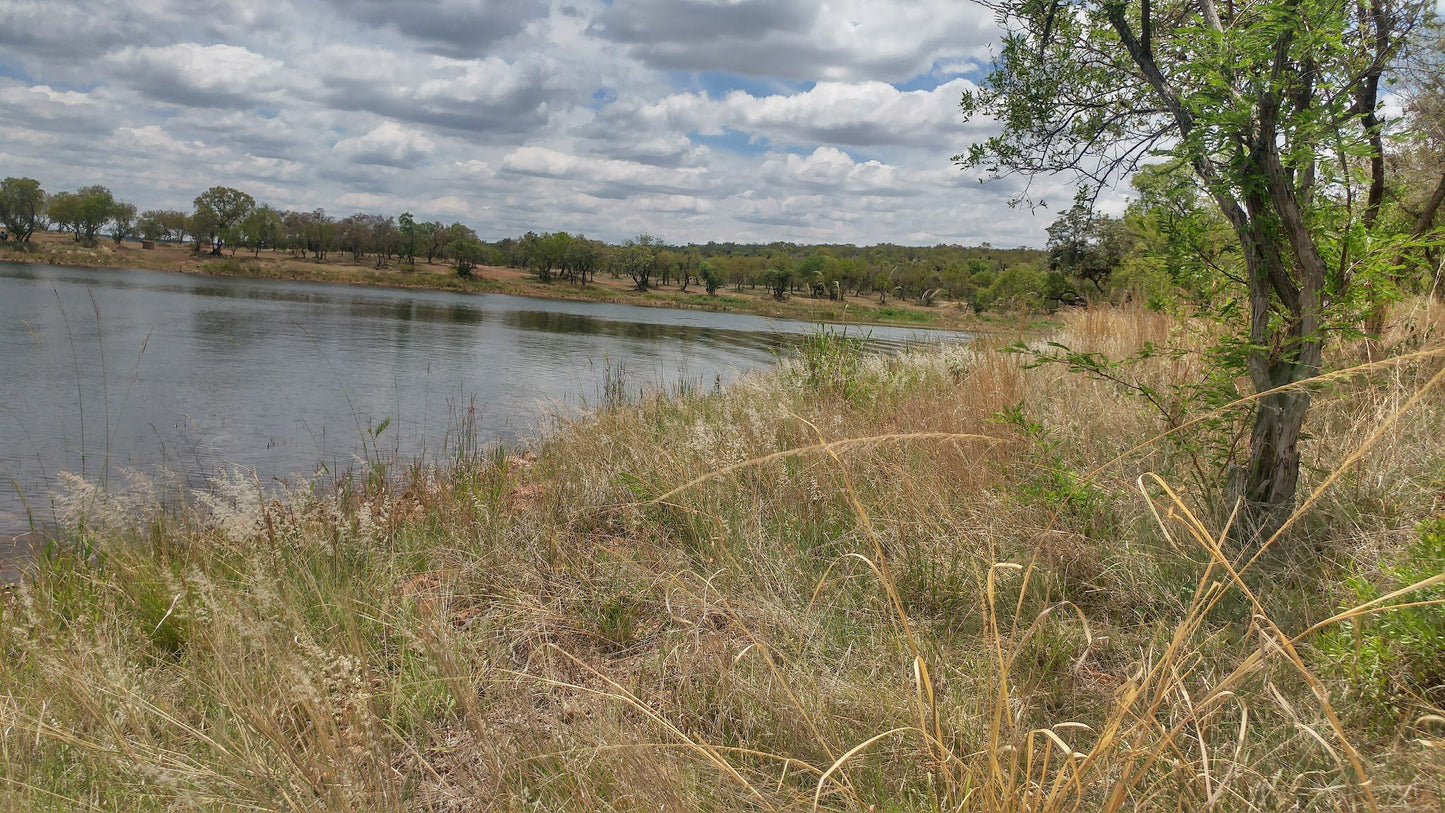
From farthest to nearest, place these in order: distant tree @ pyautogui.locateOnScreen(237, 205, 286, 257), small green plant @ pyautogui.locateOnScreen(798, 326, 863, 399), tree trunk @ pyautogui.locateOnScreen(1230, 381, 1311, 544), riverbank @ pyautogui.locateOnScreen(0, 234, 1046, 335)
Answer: distant tree @ pyautogui.locateOnScreen(237, 205, 286, 257) < riverbank @ pyautogui.locateOnScreen(0, 234, 1046, 335) < small green plant @ pyautogui.locateOnScreen(798, 326, 863, 399) < tree trunk @ pyautogui.locateOnScreen(1230, 381, 1311, 544)

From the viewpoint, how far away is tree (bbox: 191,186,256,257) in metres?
83.2

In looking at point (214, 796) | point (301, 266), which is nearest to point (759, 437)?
point (214, 796)

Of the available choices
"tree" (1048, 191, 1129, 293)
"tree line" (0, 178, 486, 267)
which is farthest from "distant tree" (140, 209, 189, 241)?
"tree" (1048, 191, 1129, 293)

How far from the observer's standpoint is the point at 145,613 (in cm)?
343

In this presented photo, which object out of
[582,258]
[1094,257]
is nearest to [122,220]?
[582,258]

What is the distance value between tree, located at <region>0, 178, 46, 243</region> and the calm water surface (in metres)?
59.9

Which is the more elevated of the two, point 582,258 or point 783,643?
point 582,258

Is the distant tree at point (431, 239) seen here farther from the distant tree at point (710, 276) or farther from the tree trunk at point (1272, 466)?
the tree trunk at point (1272, 466)

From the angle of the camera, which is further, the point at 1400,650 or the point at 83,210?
the point at 83,210

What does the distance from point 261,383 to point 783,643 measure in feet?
48.8

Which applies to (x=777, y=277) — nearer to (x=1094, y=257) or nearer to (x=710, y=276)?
(x=710, y=276)

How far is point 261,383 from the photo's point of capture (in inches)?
559

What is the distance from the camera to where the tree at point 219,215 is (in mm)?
83188

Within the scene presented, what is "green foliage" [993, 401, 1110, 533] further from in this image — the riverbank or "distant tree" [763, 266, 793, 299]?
"distant tree" [763, 266, 793, 299]
